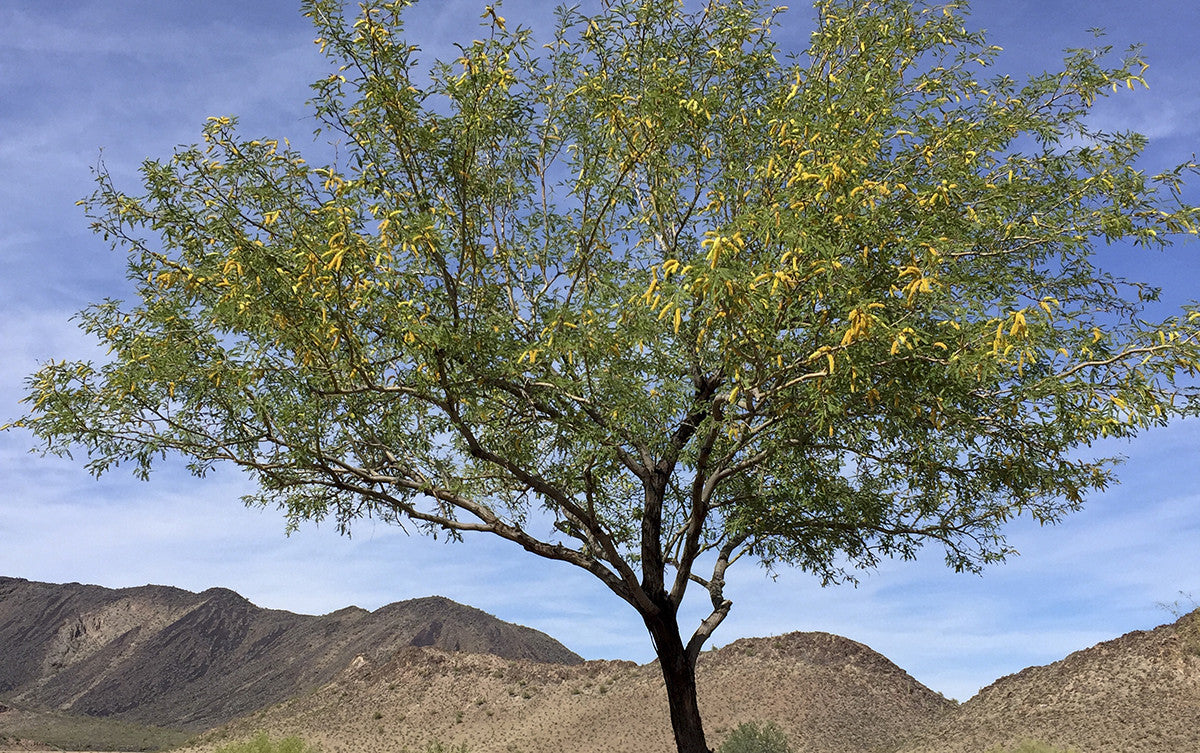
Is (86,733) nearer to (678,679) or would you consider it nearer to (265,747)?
(265,747)

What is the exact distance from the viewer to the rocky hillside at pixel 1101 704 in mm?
20094

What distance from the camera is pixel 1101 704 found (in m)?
22.0

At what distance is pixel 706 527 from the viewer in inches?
566

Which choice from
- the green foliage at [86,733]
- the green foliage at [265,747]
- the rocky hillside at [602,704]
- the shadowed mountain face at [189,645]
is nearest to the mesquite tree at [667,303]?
the green foliage at [265,747]

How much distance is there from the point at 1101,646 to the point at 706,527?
671 inches

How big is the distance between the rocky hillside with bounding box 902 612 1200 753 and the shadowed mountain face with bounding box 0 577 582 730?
40488 millimetres

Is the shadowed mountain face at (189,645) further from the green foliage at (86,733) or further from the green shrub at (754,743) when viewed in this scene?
the green shrub at (754,743)

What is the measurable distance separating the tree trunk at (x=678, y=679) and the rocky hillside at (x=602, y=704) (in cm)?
1364

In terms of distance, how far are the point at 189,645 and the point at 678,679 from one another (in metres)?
73.4

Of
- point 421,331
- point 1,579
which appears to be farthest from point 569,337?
point 1,579

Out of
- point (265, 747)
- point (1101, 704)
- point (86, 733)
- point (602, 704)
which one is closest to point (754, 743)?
point (1101, 704)

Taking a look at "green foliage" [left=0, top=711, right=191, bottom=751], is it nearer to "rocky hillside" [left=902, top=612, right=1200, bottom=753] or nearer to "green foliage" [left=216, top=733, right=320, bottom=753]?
"green foliage" [left=216, top=733, right=320, bottom=753]

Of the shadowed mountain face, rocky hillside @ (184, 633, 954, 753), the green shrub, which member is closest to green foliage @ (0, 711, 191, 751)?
the shadowed mountain face

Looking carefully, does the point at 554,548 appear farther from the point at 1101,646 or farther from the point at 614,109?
the point at 1101,646
